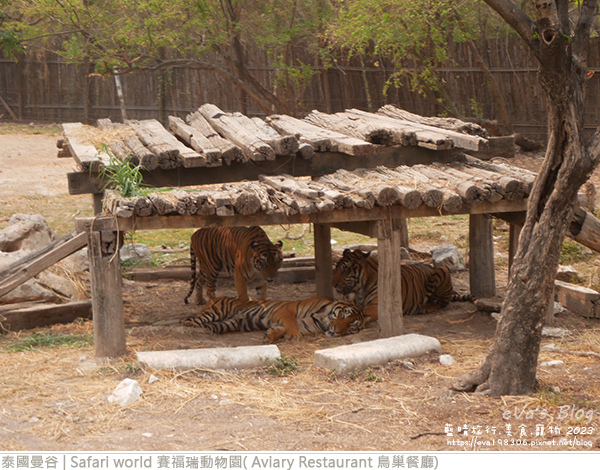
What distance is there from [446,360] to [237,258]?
111 inches

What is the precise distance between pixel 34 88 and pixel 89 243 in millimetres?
17975

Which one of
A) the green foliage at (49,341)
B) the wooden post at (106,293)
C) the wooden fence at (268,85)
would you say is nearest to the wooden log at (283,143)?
the wooden post at (106,293)

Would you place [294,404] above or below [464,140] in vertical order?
below

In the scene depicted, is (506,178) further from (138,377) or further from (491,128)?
(491,128)

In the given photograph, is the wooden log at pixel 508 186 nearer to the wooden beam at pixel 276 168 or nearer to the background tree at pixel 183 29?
the wooden beam at pixel 276 168

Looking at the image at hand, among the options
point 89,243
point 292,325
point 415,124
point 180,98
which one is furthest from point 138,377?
point 180,98

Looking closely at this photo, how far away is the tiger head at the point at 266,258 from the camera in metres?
7.97

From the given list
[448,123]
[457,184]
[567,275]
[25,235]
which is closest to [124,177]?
[457,184]

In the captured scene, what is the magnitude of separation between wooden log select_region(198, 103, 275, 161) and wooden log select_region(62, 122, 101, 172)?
51.2 inches

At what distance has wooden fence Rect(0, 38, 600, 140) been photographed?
615 inches

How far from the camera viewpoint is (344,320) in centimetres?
731

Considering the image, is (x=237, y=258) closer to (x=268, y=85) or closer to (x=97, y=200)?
(x=97, y=200)

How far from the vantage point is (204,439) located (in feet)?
15.1

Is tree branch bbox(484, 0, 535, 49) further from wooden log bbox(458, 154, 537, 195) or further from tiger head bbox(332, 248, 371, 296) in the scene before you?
tiger head bbox(332, 248, 371, 296)
